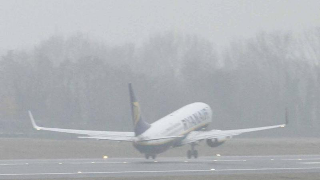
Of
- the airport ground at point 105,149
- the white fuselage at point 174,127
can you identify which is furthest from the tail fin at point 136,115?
the airport ground at point 105,149

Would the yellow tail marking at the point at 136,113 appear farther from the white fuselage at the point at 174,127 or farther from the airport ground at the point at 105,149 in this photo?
the airport ground at the point at 105,149

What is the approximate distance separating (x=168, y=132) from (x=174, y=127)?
4.07 feet

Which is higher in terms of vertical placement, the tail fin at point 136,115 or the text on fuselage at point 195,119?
the tail fin at point 136,115

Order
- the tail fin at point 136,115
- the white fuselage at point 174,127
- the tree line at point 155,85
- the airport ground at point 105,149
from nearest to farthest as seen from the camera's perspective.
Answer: the tail fin at point 136,115 < the white fuselage at point 174,127 < the airport ground at point 105,149 < the tree line at point 155,85

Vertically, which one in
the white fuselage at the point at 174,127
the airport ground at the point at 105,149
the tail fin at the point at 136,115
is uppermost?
the tail fin at the point at 136,115

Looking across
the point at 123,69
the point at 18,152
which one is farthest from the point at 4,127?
the point at 18,152

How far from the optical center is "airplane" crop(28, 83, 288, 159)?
51969 mm

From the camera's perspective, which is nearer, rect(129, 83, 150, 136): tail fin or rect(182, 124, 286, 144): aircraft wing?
rect(129, 83, 150, 136): tail fin

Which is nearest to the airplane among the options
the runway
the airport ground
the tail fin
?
the tail fin

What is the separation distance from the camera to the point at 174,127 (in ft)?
184

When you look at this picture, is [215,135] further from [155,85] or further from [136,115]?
[155,85]

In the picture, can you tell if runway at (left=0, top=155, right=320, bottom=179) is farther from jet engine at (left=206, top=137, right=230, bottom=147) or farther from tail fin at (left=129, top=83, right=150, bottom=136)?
jet engine at (left=206, top=137, right=230, bottom=147)

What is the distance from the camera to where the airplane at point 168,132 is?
52.0 metres

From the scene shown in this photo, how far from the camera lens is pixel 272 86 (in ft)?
315
